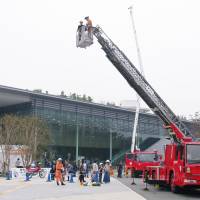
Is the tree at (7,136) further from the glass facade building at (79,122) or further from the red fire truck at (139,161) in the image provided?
the glass facade building at (79,122)

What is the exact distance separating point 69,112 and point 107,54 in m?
45.2

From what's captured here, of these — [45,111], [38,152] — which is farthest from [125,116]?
[38,152]

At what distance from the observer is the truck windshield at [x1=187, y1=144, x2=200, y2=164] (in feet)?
68.7

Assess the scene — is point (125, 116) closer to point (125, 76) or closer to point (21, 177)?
point (21, 177)

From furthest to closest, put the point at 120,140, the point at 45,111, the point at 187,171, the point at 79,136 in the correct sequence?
the point at 120,140 → the point at 79,136 → the point at 45,111 → the point at 187,171

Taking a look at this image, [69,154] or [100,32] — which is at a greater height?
[100,32]

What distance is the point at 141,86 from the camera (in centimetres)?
2436

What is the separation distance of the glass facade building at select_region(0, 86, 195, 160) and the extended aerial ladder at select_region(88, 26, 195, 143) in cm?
3695

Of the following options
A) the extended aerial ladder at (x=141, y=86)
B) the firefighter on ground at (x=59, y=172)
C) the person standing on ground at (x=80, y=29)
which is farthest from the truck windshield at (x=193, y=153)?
the firefighter on ground at (x=59, y=172)

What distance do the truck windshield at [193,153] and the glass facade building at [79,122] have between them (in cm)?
4086

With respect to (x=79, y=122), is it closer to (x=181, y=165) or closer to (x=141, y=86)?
(x=141, y=86)

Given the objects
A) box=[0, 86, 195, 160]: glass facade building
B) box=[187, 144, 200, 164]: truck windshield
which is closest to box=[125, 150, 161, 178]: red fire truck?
box=[187, 144, 200, 164]: truck windshield

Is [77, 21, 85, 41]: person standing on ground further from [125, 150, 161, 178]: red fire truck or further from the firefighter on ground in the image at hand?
[125, 150, 161, 178]: red fire truck

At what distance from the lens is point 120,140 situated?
251 feet
